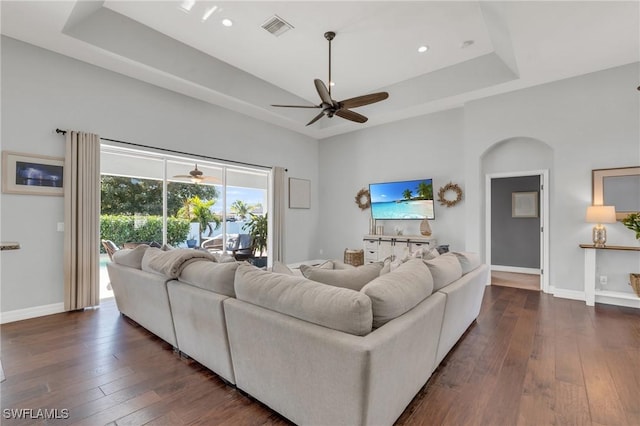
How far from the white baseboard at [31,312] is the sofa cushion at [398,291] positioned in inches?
168

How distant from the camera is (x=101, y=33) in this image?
Answer: 11.9 feet

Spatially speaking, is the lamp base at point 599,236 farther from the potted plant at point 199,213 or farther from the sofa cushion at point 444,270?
the potted plant at point 199,213

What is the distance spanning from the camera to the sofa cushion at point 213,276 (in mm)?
2133

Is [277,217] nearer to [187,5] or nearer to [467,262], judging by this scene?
[187,5]

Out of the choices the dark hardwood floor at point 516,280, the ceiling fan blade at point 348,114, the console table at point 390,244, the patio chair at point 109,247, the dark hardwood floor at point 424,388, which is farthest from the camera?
the console table at point 390,244

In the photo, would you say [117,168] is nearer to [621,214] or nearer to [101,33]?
[101,33]

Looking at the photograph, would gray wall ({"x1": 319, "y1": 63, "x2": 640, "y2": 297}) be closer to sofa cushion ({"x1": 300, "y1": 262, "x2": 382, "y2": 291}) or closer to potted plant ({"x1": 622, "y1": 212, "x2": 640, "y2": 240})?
potted plant ({"x1": 622, "y1": 212, "x2": 640, "y2": 240})

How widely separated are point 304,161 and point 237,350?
5.89 metres

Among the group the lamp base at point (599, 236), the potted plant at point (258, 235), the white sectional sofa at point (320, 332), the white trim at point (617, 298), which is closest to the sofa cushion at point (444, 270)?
the white sectional sofa at point (320, 332)

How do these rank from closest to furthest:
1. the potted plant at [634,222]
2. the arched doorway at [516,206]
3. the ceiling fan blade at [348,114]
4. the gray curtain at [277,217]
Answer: the potted plant at [634,222] → the ceiling fan blade at [348,114] → the arched doorway at [516,206] → the gray curtain at [277,217]

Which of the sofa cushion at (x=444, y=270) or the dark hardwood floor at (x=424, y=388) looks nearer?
the dark hardwood floor at (x=424, y=388)

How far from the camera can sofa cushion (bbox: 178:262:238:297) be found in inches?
84.0

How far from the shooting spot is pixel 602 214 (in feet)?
13.0

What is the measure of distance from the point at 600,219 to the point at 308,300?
4519 mm
